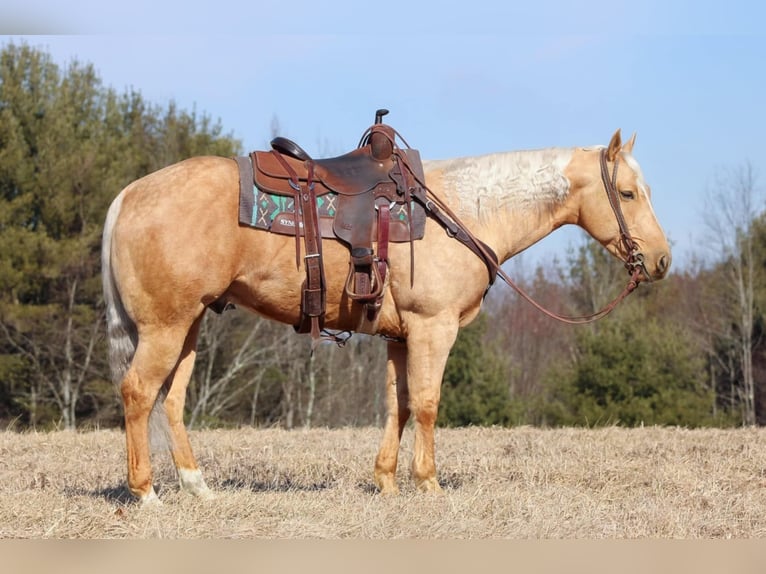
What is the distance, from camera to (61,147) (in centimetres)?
2666

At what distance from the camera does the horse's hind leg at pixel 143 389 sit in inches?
226

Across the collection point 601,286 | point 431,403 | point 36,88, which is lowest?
point 431,403

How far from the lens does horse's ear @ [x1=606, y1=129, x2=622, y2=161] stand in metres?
6.46

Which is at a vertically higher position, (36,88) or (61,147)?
(36,88)

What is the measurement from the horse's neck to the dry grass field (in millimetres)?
1863

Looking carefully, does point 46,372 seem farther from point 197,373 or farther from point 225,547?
point 225,547

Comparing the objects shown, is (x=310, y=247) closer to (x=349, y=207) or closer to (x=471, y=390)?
(x=349, y=207)

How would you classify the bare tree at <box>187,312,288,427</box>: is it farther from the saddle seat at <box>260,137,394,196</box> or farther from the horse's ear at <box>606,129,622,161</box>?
the horse's ear at <box>606,129,622,161</box>

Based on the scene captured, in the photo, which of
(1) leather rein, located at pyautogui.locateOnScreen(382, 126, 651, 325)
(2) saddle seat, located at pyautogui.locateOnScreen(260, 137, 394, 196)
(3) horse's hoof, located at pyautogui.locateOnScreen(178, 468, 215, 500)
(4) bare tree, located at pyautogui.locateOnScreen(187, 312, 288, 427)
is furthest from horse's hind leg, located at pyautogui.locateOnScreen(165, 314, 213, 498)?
(4) bare tree, located at pyautogui.locateOnScreen(187, 312, 288, 427)

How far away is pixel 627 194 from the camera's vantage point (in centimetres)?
662

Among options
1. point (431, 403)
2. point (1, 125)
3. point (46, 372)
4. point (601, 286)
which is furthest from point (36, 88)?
point (431, 403)

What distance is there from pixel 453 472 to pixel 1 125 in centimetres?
2231

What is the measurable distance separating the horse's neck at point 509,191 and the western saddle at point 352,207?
30 centimetres

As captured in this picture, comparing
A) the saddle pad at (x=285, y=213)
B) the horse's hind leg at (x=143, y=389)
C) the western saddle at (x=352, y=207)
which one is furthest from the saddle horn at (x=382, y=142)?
the horse's hind leg at (x=143, y=389)
